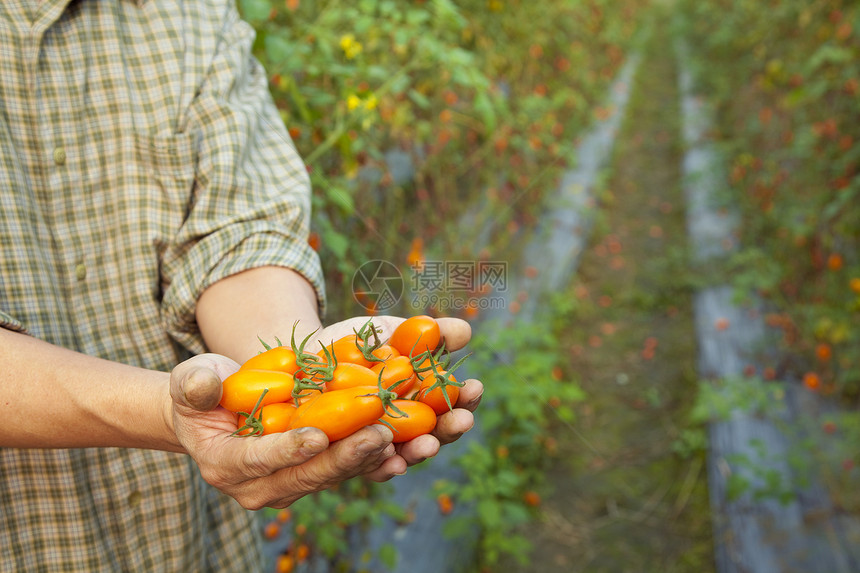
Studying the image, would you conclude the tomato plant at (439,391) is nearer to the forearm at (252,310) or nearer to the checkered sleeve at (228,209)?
the forearm at (252,310)

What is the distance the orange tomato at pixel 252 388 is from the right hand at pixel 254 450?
0.07 feet

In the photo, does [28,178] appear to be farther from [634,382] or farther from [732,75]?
[732,75]

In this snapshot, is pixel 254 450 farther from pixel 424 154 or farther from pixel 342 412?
pixel 424 154

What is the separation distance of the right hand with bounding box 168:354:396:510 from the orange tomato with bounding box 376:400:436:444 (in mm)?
21

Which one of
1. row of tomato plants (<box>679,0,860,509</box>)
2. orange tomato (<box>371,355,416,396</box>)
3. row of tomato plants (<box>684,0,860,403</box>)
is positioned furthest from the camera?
row of tomato plants (<box>684,0,860,403</box>)

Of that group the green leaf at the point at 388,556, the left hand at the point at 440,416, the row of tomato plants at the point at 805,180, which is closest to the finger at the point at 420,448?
the left hand at the point at 440,416

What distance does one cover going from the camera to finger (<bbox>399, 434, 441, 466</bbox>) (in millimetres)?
803

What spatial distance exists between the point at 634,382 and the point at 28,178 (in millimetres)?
2870

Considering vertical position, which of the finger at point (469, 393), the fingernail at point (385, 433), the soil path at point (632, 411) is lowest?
the soil path at point (632, 411)

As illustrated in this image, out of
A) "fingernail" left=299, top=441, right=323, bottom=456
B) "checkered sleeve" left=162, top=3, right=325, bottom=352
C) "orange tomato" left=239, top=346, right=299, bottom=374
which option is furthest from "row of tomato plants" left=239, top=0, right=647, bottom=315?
"fingernail" left=299, top=441, right=323, bottom=456

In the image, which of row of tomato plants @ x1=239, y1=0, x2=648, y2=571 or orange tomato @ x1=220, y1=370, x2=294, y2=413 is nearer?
orange tomato @ x1=220, y1=370, x2=294, y2=413

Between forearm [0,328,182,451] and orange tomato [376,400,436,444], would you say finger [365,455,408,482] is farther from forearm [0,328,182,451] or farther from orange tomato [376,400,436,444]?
forearm [0,328,182,451]

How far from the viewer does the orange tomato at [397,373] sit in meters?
0.81

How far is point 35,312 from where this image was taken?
97cm
